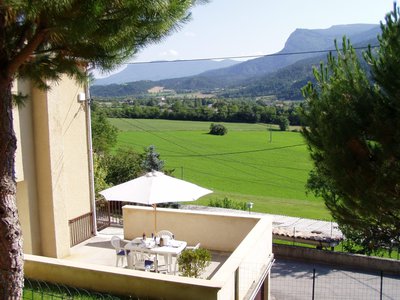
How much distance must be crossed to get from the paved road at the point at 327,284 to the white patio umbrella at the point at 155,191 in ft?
16.6

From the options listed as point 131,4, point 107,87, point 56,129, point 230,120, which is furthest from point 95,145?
point 107,87

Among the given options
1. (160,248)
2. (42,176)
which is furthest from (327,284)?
(42,176)

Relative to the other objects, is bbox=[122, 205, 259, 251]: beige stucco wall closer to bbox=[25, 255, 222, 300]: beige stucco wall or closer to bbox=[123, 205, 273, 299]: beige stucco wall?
bbox=[123, 205, 273, 299]: beige stucco wall

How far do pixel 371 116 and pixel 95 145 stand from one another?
3815 centimetres

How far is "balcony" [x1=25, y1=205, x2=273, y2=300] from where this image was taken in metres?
6.19

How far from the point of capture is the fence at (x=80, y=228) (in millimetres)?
10602

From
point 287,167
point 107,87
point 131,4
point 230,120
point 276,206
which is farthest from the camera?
point 107,87

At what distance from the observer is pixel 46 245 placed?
30.4 feet

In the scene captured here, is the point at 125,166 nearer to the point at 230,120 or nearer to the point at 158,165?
the point at 158,165

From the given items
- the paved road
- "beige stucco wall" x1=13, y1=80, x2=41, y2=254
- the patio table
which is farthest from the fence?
the paved road

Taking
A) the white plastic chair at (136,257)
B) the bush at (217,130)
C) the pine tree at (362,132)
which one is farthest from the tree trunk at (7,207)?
the bush at (217,130)

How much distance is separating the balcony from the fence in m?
0.21

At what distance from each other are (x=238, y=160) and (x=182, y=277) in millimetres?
60916

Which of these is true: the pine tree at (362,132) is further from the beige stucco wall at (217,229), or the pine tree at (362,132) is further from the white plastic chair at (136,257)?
the white plastic chair at (136,257)
